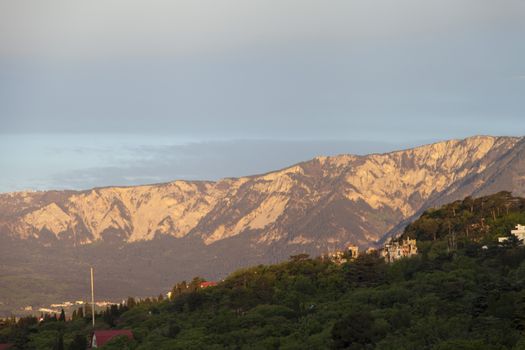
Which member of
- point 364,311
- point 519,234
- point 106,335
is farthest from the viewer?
point 519,234

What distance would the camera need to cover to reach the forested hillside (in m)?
122

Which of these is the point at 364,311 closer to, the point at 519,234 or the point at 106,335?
the point at 106,335

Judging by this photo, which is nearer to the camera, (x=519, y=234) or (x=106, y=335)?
(x=106, y=335)

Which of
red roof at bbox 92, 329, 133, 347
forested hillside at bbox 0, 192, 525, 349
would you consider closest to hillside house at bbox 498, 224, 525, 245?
forested hillside at bbox 0, 192, 525, 349

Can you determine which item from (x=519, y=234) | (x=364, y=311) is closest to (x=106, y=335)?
(x=364, y=311)

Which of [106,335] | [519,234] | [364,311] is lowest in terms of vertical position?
[106,335]

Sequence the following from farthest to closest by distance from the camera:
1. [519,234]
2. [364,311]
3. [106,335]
→ [519,234]
[106,335]
[364,311]

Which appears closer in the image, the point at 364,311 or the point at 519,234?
the point at 364,311

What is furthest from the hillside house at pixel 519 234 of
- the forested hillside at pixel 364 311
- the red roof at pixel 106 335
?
the red roof at pixel 106 335

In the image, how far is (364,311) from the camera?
140 meters

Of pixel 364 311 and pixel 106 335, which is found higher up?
pixel 364 311

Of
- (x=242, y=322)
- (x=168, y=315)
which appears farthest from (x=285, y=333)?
(x=168, y=315)

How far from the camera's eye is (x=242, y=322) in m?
160

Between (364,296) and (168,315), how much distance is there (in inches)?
1569
